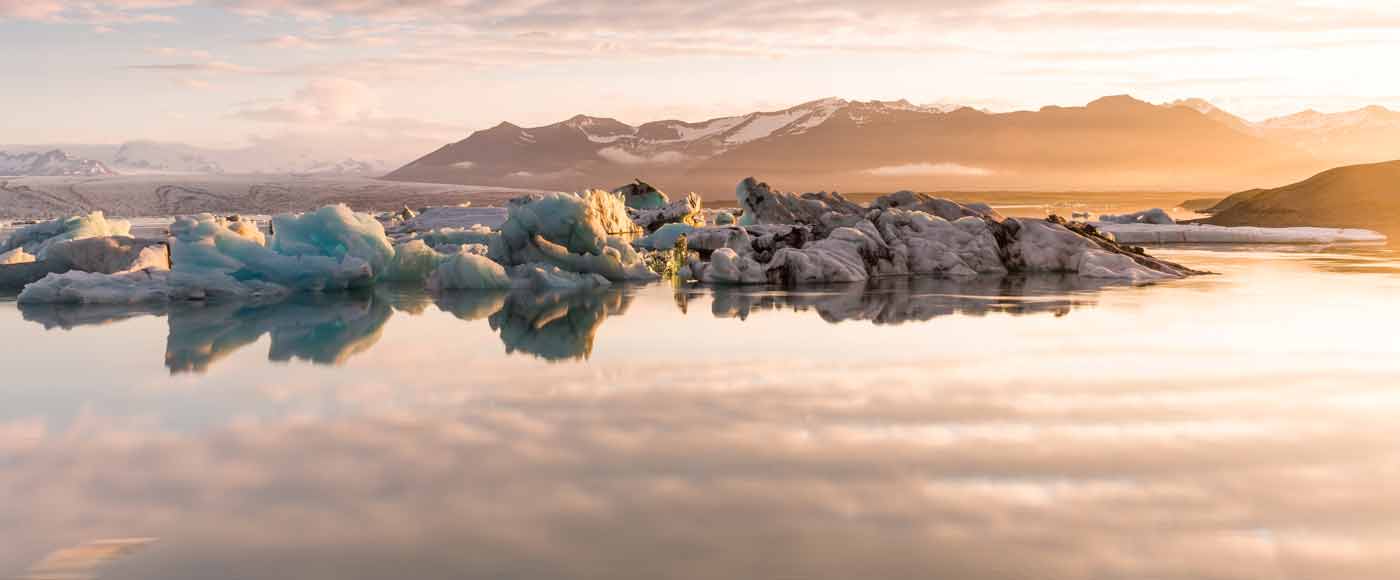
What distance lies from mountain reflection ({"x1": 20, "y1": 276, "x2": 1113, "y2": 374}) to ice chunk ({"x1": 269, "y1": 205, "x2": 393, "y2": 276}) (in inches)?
25.6

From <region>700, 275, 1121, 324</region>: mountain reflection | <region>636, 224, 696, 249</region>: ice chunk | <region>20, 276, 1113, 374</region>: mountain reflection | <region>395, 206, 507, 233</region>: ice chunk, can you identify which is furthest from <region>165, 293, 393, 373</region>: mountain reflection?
<region>395, 206, 507, 233</region>: ice chunk

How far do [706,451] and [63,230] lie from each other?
19.3 meters

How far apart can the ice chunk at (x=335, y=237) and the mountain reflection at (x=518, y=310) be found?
2.13 ft

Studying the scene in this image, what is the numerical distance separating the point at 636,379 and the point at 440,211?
105 ft

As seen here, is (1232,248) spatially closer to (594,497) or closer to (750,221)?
(750,221)

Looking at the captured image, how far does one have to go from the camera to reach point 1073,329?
10719 mm

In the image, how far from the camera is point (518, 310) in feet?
42.4

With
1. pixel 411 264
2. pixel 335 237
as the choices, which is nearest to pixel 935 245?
pixel 411 264

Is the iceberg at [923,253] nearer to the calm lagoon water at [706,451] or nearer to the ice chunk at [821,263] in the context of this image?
the ice chunk at [821,263]

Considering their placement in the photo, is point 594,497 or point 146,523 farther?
point 594,497

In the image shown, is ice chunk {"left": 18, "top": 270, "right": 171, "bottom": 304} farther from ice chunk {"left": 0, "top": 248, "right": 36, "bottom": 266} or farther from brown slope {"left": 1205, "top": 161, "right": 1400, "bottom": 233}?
brown slope {"left": 1205, "top": 161, "right": 1400, "bottom": 233}

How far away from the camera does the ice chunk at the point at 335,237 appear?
52.0 ft

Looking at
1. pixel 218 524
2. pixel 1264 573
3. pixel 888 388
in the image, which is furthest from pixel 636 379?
pixel 1264 573

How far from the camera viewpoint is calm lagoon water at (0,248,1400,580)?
Result: 4121mm
